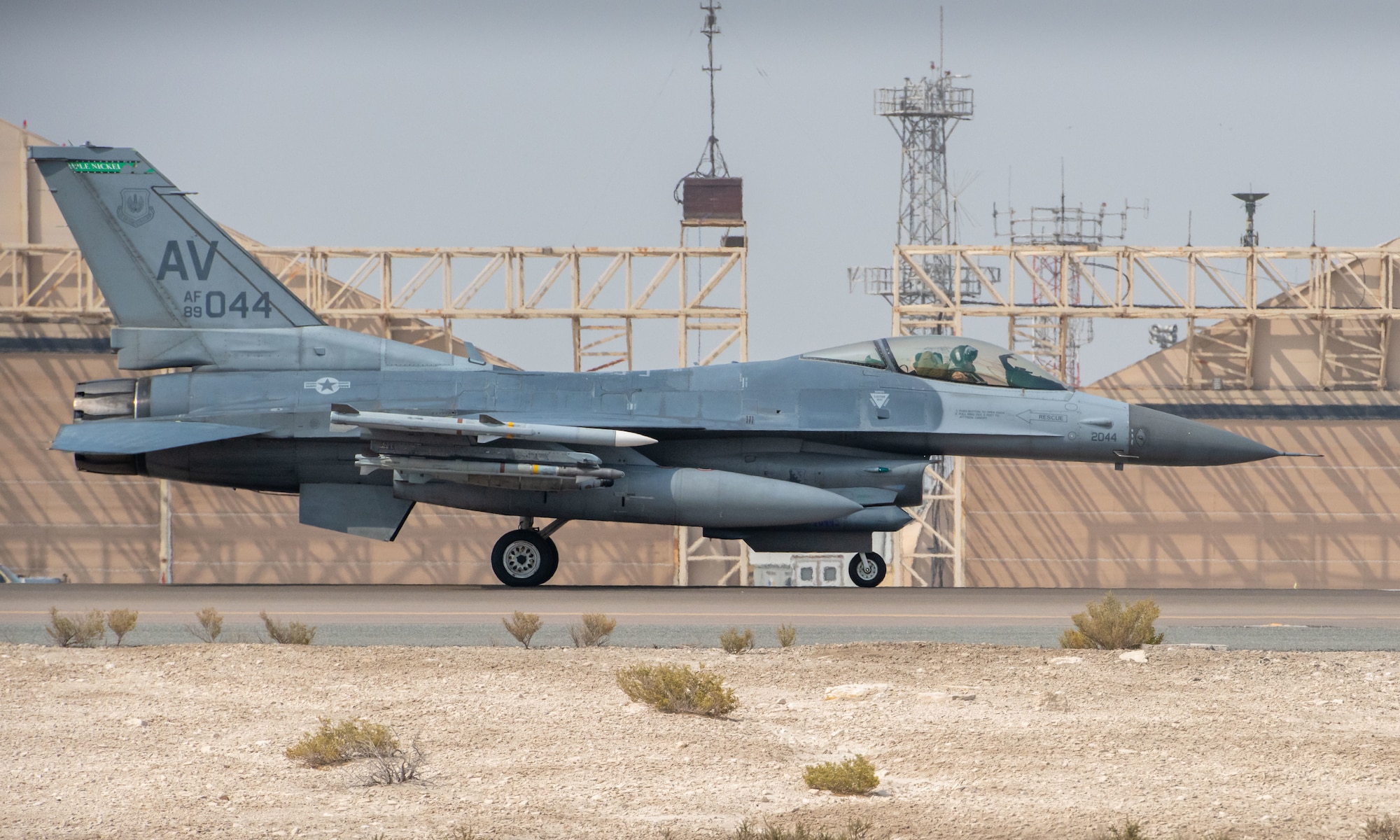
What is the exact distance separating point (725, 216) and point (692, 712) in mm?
24864

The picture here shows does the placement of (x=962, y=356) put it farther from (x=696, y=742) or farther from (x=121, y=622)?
(x=696, y=742)

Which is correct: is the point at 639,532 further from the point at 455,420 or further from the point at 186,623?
the point at 186,623

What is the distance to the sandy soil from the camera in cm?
723

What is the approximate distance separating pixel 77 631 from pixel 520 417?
23.0ft

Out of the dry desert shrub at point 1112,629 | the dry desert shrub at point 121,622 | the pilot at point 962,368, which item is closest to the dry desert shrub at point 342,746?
the dry desert shrub at point 121,622

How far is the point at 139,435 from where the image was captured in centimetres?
1764

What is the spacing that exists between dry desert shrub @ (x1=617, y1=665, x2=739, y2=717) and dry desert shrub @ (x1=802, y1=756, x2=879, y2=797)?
1.62m

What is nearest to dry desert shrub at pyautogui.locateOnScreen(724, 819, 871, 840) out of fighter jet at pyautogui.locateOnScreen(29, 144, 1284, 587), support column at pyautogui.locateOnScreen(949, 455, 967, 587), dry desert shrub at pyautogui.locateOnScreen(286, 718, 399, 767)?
dry desert shrub at pyautogui.locateOnScreen(286, 718, 399, 767)

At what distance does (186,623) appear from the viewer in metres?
13.3

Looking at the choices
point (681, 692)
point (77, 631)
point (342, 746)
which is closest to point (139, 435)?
point (77, 631)

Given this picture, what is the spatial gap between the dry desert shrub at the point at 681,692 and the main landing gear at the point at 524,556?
8.72 m

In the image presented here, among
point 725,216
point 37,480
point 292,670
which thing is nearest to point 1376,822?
point 292,670

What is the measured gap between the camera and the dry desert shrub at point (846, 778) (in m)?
7.58

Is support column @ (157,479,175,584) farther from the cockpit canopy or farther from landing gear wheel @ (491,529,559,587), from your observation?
the cockpit canopy
